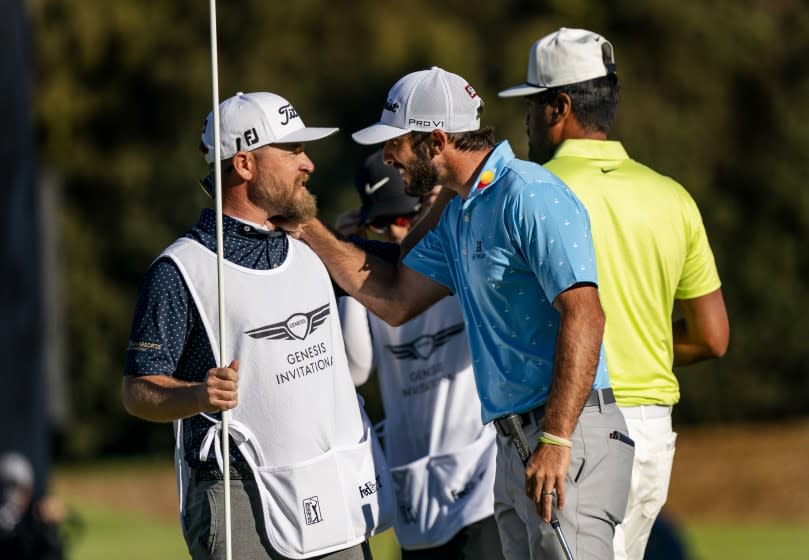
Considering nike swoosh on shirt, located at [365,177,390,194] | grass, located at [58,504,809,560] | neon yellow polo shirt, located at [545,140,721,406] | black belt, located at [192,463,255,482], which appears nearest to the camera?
black belt, located at [192,463,255,482]

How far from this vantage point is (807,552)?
58.1ft

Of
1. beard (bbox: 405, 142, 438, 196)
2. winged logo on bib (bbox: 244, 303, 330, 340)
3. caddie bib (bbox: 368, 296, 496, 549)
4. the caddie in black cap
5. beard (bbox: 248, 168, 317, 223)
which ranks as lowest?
caddie bib (bbox: 368, 296, 496, 549)

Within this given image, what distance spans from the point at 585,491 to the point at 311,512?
0.86 m

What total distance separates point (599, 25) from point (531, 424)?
→ 67.9 ft

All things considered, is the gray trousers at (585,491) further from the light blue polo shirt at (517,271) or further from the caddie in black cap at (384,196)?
the caddie in black cap at (384,196)

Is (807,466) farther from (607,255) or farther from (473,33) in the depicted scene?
(607,255)

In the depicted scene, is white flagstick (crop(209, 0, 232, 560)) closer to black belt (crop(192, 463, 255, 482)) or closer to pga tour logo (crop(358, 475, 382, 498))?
black belt (crop(192, 463, 255, 482))

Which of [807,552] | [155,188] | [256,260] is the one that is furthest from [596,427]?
[155,188]

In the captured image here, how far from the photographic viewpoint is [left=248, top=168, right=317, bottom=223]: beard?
4.77m

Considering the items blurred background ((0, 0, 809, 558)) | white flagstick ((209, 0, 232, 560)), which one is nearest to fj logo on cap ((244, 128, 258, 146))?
white flagstick ((209, 0, 232, 560))

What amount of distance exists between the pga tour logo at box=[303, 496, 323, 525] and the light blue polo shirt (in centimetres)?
62

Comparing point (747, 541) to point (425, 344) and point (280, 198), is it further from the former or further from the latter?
point (280, 198)

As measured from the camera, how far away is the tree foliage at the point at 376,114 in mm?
23047

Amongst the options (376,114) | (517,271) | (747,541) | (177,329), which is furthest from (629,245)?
(376,114)
